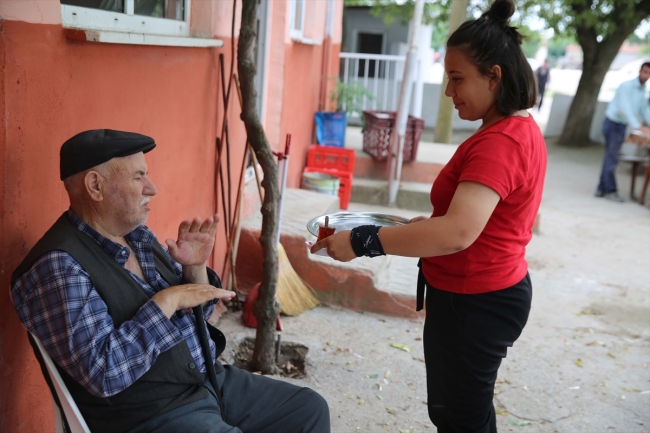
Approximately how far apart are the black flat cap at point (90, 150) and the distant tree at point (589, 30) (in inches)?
494

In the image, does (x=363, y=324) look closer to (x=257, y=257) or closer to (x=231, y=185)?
(x=257, y=257)

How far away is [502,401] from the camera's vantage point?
379cm

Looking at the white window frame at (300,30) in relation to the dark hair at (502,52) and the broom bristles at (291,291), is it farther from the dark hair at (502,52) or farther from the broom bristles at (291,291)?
the dark hair at (502,52)

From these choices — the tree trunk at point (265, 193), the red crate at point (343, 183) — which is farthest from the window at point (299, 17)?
the tree trunk at point (265, 193)

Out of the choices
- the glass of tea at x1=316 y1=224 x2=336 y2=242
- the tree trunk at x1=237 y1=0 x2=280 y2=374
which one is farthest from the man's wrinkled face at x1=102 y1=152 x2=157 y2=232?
the tree trunk at x1=237 y1=0 x2=280 y2=374

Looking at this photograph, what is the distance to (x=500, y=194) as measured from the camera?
1843mm

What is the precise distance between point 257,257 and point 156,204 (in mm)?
1662

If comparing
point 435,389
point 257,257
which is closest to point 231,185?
point 257,257

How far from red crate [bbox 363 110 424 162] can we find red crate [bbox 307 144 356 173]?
817 mm

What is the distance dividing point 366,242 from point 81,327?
0.85m

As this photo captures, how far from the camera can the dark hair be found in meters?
1.92

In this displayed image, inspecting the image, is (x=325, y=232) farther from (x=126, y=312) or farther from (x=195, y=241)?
(x=126, y=312)

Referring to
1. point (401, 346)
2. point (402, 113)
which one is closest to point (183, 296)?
point (401, 346)

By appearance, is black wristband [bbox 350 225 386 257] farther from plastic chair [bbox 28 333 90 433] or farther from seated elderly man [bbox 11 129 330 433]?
plastic chair [bbox 28 333 90 433]
